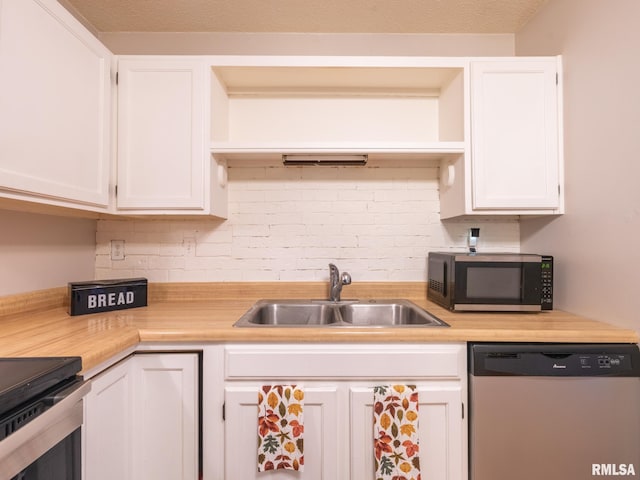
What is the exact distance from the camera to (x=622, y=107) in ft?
4.28

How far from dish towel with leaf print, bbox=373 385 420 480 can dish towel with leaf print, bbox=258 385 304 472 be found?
28 cm

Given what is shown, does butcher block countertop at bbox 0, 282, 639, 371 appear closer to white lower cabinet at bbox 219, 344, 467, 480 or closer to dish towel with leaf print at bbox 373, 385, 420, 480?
white lower cabinet at bbox 219, 344, 467, 480

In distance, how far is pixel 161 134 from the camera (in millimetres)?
1613

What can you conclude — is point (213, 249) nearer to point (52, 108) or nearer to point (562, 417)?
point (52, 108)

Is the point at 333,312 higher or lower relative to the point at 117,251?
lower

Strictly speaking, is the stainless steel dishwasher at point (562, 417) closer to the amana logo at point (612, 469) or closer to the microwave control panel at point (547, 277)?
the amana logo at point (612, 469)

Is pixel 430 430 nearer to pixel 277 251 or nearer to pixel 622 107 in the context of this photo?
pixel 277 251

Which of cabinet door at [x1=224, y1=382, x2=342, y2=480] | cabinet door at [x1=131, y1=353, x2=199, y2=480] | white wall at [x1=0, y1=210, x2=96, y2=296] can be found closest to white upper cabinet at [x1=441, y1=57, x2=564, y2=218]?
cabinet door at [x1=224, y1=382, x2=342, y2=480]

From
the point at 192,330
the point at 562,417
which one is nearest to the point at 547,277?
the point at 562,417

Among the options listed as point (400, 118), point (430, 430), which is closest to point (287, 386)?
point (430, 430)

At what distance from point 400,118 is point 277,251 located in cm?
106

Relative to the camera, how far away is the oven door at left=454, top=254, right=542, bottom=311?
1543 millimetres

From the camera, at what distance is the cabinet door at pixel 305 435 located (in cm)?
126

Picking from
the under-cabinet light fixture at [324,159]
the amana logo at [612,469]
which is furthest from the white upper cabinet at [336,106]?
the amana logo at [612,469]
